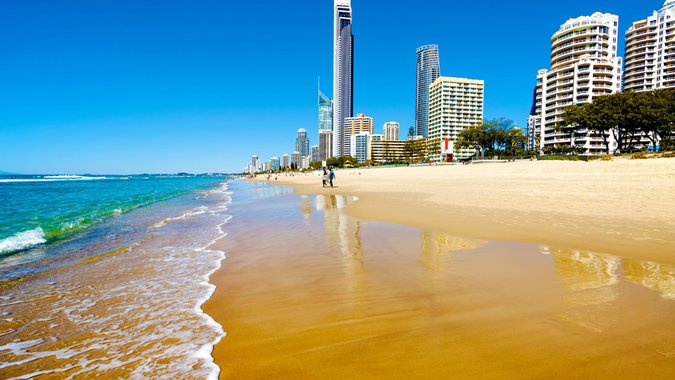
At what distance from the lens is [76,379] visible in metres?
2.65

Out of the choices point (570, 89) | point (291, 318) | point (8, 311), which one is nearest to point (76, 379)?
point (291, 318)

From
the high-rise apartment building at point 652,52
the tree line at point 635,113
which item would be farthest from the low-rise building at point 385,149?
the tree line at point 635,113

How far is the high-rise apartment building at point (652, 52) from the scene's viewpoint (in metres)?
86.8

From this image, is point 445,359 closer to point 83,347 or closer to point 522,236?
point 83,347

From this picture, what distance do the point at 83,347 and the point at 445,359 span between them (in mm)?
3701

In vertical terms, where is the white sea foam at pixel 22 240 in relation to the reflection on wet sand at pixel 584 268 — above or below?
below

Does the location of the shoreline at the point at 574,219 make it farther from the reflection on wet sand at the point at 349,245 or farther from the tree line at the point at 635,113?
the tree line at the point at 635,113

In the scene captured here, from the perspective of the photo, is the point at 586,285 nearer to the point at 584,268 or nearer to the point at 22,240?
the point at 584,268

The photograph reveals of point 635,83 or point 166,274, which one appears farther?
point 635,83

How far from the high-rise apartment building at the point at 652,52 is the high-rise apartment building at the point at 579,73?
46.1ft

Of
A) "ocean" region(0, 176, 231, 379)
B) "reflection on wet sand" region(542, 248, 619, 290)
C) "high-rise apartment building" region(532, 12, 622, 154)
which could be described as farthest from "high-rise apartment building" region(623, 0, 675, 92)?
"ocean" region(0, 176, 231, 379)

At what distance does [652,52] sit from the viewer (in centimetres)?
9019

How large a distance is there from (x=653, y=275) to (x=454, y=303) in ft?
11.0

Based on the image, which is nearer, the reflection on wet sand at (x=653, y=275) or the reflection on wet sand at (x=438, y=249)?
the reflection on wet sand at (x=653, y=275)
